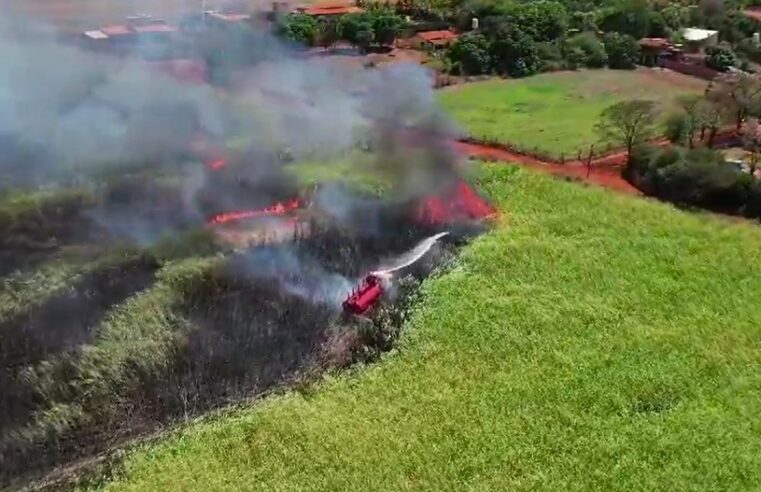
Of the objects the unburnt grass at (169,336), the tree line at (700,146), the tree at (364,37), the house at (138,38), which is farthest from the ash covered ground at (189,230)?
the tree at (364,37)

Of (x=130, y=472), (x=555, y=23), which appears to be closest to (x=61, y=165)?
(x=130, y=472)

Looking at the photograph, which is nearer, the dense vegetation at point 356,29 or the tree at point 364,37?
the dense vegetation at point 356,29

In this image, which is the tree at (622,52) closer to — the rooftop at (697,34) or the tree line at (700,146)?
the rooftop at (697,34)

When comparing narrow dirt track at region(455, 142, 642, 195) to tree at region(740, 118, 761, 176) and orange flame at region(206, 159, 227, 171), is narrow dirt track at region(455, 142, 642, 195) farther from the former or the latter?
orange flame at region(206, 159, 227, 171)

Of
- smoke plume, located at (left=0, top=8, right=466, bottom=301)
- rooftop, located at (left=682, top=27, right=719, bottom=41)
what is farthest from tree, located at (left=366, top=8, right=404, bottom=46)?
smoke plume, located at (left=0, top=8, right=466, bottom=301)

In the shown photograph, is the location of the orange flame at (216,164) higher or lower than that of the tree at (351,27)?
lower
